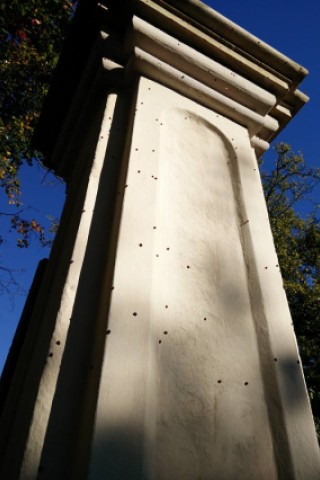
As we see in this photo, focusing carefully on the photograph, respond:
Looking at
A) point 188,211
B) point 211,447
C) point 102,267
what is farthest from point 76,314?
point 188,211

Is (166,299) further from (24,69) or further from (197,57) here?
(24,69)

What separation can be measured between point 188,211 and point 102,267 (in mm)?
474

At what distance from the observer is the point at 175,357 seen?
3.46 feet

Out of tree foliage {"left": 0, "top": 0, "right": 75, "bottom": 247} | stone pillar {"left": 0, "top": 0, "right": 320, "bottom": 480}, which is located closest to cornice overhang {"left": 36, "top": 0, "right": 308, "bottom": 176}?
stone pillar {"left": 0, "top": 0, "right": 320, "bottom": 480}

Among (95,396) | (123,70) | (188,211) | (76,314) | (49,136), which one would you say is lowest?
(95,396)

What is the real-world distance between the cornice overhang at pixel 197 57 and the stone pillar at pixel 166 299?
1 centimetres

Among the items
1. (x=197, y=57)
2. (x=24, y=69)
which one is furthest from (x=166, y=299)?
(x=24, y=69)

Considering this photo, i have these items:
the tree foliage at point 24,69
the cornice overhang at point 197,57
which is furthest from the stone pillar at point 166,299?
the tree foliage at point 24,69

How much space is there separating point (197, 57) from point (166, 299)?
58.8 inches

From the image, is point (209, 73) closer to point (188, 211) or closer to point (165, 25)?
point (165, 25)

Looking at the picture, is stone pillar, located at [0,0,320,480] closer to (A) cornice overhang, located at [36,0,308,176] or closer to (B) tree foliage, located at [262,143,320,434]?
(A) cornice overhang, located at [36,0,308,176]

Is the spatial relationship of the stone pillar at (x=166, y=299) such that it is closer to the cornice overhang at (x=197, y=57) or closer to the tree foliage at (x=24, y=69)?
the cornice overhang at (x=197, y=57)

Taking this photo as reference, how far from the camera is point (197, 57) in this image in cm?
195

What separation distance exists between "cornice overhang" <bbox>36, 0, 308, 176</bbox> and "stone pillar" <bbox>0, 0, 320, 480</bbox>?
0.01 metres
